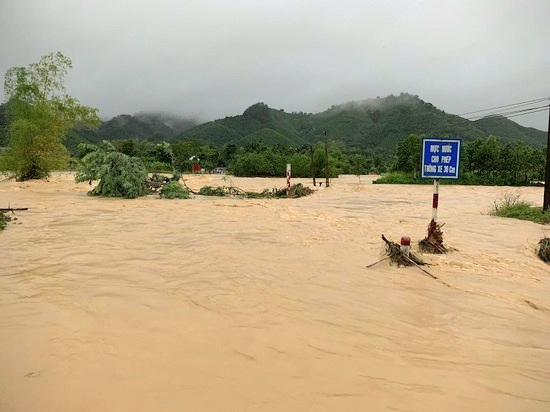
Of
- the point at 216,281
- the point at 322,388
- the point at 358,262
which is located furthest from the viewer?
the point at 358,262

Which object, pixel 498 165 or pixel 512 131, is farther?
pixel 512 131

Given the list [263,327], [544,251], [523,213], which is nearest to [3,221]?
[263,327]

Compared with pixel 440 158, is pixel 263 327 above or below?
below

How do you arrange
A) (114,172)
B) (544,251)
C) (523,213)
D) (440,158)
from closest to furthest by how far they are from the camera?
(440,158) → (544,251) → (523,213) → (114,172)

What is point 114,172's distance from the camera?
1767cm

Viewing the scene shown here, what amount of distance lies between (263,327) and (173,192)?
15251 millimetres

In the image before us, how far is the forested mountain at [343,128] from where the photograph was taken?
84125 millimetres

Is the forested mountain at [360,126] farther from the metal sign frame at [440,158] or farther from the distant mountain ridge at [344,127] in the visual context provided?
the metal sign frame at [440,158]

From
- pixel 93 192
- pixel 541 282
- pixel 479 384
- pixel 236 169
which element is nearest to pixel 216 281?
pixel 479 384

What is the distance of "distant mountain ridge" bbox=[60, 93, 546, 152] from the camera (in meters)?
85.2

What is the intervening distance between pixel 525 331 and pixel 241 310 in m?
3.04

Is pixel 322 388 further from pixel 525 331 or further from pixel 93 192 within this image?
pixel 93 192

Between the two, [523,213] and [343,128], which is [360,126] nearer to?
[343,128]

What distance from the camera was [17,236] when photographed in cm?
816
